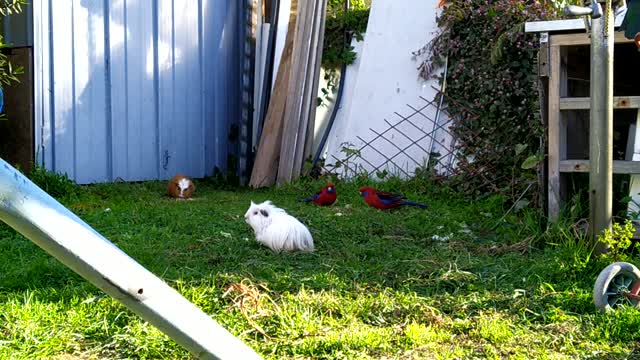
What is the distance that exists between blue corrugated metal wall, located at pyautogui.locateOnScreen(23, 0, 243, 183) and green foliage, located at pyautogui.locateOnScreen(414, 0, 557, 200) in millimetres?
2898

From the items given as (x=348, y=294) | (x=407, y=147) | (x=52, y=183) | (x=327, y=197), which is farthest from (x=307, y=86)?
(x=348, y=294)

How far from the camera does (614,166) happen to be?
493cm

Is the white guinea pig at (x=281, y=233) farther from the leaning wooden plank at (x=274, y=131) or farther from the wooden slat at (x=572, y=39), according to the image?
the leaning wooden plank at (x=274, y=131)

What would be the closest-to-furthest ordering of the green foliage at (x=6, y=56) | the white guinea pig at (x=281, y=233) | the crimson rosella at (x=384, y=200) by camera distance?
the white guinea pig at (x=281, y=233) < the green foliage at (x=6, y=56) < the crimson rosella at (x=384, y=200)

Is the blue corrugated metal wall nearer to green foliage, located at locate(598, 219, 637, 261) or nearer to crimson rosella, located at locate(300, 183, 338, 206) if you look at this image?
crimson rosella, located at locate(300, 183, 338, 206)

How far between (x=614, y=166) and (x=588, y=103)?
0.45m

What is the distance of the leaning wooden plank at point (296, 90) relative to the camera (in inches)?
354

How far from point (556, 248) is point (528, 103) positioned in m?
2.92

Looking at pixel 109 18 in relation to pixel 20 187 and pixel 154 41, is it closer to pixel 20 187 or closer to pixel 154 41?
pixel 154 41

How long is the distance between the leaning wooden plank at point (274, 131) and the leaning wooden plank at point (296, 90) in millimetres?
120

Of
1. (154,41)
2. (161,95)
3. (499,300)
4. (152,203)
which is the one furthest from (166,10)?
(499,300)

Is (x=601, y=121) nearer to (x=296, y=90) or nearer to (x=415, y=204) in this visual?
(x=415, y=204)

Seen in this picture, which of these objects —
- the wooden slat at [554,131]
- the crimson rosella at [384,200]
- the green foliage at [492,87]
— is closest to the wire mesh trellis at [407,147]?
the green foliage at [492,87]

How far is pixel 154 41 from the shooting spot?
8805mm
